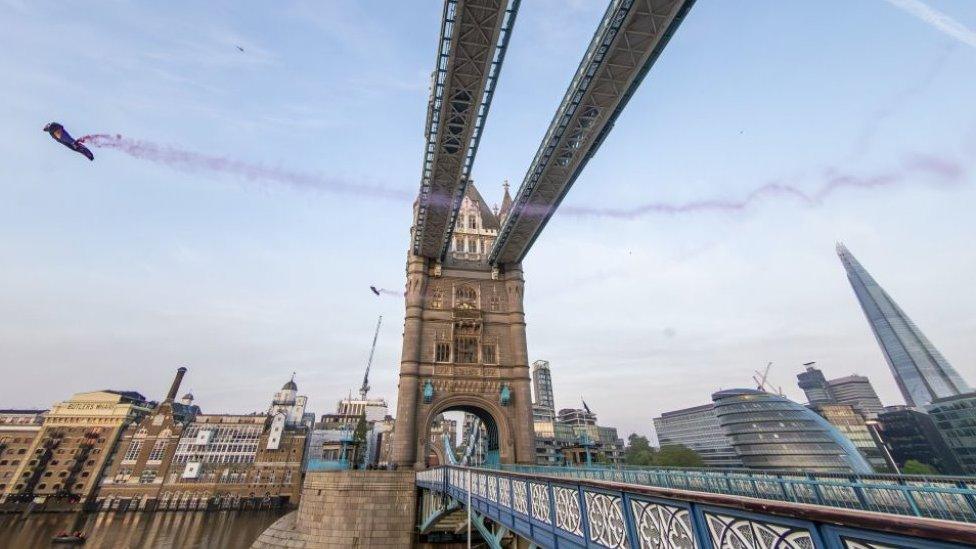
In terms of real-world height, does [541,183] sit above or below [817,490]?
above

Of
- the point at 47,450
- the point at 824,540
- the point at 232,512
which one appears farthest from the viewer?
the point at 47,450

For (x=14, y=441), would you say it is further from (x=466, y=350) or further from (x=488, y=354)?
(x=488, y=354)

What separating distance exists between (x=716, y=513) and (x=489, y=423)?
32152mm

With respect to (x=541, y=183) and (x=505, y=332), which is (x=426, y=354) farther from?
(x=541, y=183)

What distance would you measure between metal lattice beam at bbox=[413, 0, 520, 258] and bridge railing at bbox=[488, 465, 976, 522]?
19.5 m

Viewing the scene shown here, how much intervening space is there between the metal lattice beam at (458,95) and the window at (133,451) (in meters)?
86.5

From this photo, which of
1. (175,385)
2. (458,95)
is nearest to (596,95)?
(458,95)

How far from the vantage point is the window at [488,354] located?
34.5 meters

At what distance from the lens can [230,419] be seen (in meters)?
83.5

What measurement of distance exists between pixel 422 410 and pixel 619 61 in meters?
27.3

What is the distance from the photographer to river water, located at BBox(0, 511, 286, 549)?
46812 mm

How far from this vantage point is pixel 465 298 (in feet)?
121

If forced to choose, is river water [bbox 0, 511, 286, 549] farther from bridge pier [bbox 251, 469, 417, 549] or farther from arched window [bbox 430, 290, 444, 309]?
arched window [bbox 430, 290, 444, 309]

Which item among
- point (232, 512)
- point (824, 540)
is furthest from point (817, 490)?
point (232, 512)
